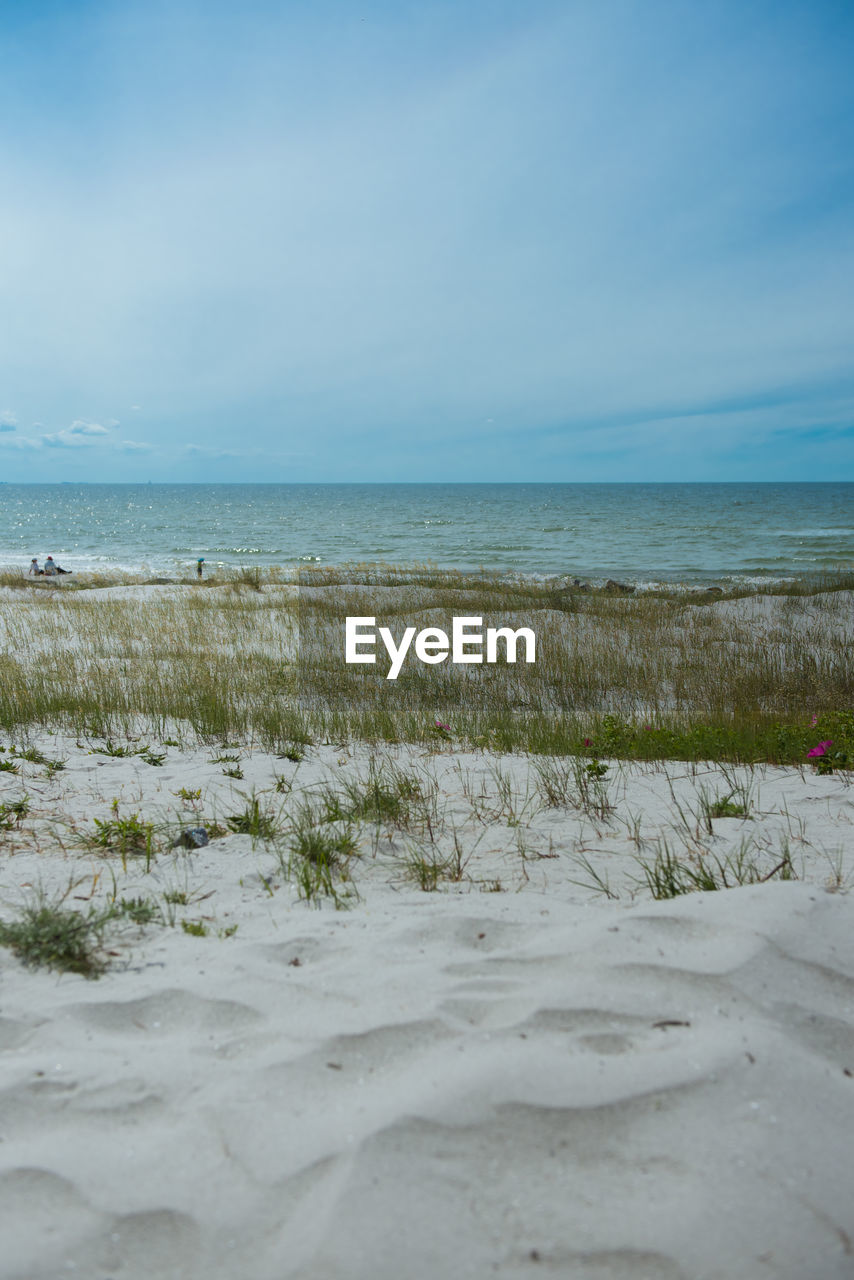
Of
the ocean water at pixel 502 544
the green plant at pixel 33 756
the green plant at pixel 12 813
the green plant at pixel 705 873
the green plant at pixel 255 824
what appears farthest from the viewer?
the ocean water at pixel 502 544

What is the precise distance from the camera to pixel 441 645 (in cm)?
1147

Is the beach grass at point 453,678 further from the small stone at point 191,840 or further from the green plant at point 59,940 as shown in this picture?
the green plant at point 59,940

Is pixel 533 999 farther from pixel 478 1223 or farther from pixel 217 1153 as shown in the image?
pixel 217 1153

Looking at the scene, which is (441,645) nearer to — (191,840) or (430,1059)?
(191,840)

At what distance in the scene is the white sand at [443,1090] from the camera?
154 centimetres

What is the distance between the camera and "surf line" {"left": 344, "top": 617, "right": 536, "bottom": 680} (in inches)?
402

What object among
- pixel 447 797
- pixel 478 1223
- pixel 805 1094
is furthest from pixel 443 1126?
pixel 447 797

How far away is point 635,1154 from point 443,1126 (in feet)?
1.54


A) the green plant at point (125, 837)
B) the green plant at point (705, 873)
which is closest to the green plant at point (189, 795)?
the green plant at point (125, 837)

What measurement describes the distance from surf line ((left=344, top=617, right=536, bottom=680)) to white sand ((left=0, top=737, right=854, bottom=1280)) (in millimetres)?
6562

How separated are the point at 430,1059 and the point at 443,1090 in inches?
5.7

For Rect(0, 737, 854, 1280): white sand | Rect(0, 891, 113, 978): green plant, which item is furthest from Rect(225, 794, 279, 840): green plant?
Rect(0, 891, 113, 978): green plant

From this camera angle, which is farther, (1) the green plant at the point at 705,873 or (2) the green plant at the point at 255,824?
(2) the green plant at the point at 255,824

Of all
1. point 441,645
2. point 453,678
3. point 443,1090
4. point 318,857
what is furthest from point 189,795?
point 441,645
